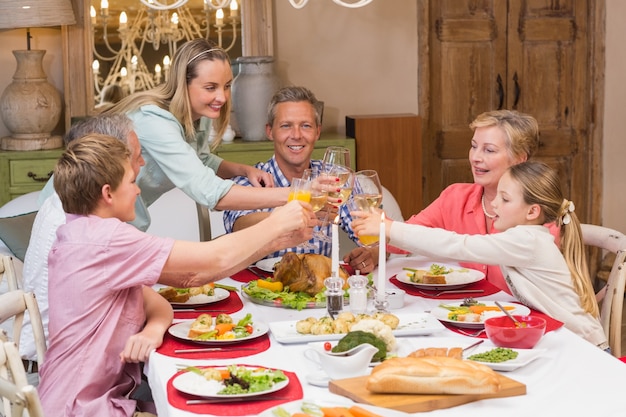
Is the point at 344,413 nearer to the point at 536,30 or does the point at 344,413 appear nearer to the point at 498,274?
the point at 498,274

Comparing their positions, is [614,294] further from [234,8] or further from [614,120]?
[614,120]

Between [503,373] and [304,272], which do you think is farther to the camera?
[304,272]

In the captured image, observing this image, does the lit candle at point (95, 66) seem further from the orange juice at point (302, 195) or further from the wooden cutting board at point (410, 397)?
the wooden cutting board at point (410, 397)

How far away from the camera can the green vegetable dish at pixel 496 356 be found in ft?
6.37

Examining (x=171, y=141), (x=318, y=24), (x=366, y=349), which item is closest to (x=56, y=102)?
(x=318, y=24)

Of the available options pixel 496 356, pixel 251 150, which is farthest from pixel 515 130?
pixel 251 150

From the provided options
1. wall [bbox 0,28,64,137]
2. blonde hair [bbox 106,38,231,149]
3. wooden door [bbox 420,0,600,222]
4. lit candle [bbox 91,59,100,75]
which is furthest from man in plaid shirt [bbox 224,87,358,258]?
wooden door [bbox 420,0,600,222]

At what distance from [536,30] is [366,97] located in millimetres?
1067

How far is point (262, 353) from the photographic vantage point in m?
2.11

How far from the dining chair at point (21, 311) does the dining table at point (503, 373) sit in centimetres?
37

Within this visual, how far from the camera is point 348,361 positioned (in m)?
1.84

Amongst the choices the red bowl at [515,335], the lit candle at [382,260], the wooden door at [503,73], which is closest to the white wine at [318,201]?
the lit candle at [382,260]

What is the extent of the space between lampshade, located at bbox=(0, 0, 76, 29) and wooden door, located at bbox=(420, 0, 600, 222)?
202 cm

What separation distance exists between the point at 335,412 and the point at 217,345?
23.0 inches
